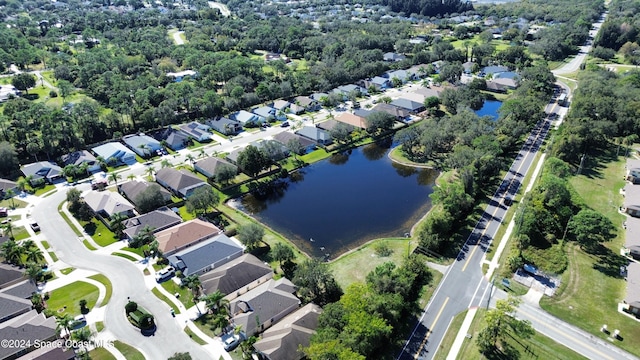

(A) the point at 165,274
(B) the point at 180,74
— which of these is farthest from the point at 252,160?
(B) the point at 180,74

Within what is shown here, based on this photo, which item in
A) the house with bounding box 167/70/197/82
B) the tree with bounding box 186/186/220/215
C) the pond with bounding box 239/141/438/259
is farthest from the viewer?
the house with bounding box 167/70/197/82

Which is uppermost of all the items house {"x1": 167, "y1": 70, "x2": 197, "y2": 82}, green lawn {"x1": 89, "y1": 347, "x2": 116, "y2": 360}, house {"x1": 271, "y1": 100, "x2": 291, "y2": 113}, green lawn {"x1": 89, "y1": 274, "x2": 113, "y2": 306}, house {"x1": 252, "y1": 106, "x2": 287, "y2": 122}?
green lawn {"x1": 89, "y1": 347, "x2": 116, "y2": 360}

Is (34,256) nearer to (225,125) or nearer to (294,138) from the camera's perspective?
(294,138)

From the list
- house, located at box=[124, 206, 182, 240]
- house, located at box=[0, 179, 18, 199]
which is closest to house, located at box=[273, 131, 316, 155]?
house, located at box=[124, 206, 182, 240]

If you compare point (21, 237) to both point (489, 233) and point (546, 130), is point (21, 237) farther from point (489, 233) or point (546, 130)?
point (546, 130)

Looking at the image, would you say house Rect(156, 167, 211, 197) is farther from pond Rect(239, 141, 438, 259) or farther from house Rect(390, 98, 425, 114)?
house Rect(390, 98, 425, 114)

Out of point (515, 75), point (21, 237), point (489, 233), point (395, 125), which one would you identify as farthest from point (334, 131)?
point (515, 75)

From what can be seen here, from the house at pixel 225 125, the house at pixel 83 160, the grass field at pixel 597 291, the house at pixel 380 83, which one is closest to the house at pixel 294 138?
the house at pixel 225 125

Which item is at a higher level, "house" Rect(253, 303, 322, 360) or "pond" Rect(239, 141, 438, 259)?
"house" Rect(253, 303, 322, 360)
